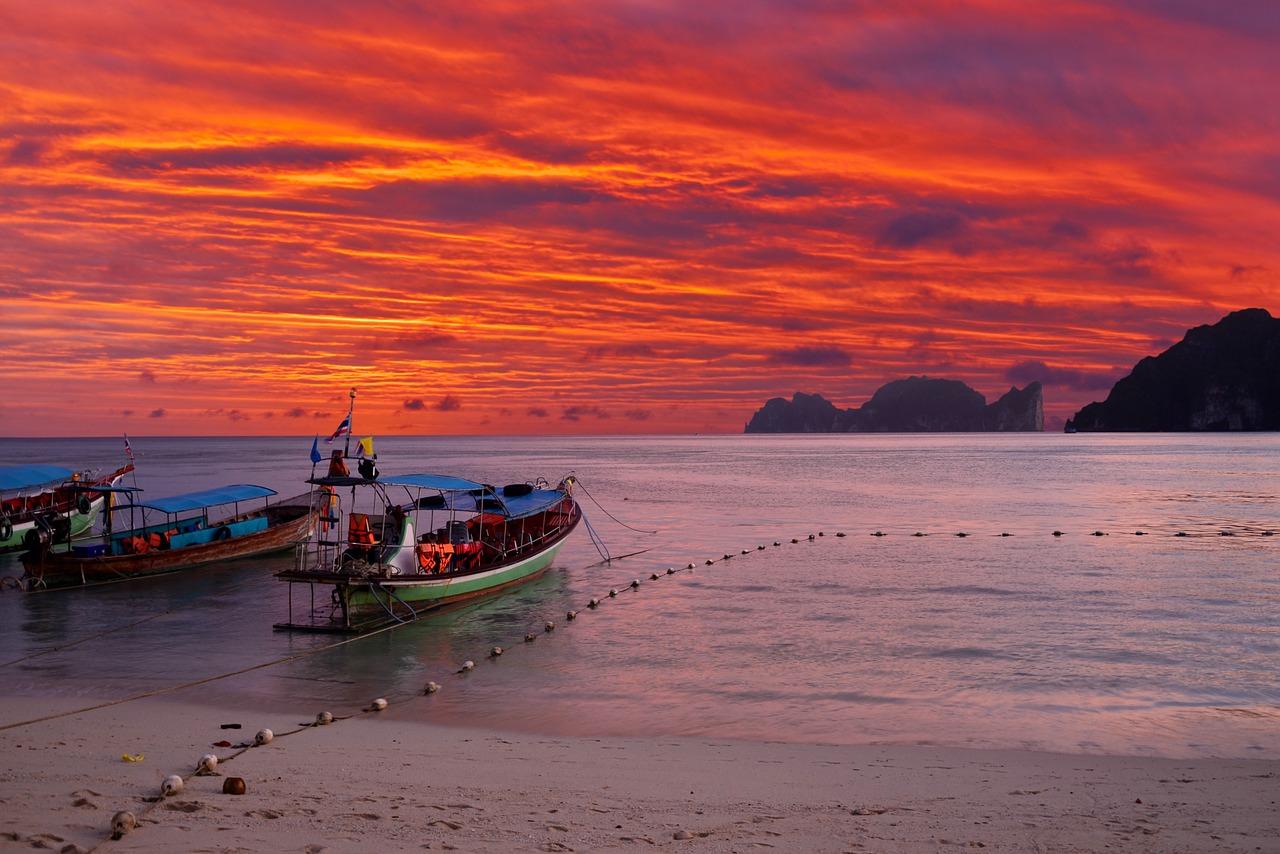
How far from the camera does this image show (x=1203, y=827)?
995 cm

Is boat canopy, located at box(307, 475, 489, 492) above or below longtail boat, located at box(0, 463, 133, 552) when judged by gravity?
above

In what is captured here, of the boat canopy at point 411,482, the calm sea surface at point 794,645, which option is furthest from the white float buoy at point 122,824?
the boat canopy at point 411,482

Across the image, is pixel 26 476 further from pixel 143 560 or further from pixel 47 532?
pixel 143 560

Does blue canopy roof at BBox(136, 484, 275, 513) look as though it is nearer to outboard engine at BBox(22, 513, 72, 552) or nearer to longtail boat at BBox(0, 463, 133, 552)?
outboard engine at BBox(22, 513, 72, 552)

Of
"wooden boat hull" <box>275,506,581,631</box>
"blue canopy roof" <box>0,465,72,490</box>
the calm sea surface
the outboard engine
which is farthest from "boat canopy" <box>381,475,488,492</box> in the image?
"blue canopy roof" <box>0,465,72,490</box>

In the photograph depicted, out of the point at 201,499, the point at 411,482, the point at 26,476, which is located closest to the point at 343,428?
the point at 411,482

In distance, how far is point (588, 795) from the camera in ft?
36.8

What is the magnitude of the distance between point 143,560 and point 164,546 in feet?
6.14

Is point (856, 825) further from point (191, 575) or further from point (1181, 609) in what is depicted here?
→ point (191, 575)

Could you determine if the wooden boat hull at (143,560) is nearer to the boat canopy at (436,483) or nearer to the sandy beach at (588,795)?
the boat canopy at (436,483)

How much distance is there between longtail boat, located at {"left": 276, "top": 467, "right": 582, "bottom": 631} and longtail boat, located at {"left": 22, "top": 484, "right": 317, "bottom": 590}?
341 cm

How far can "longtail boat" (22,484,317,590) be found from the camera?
105 ft

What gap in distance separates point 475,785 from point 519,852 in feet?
8.21

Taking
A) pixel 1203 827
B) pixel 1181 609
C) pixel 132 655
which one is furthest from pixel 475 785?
pixel 1181 609
